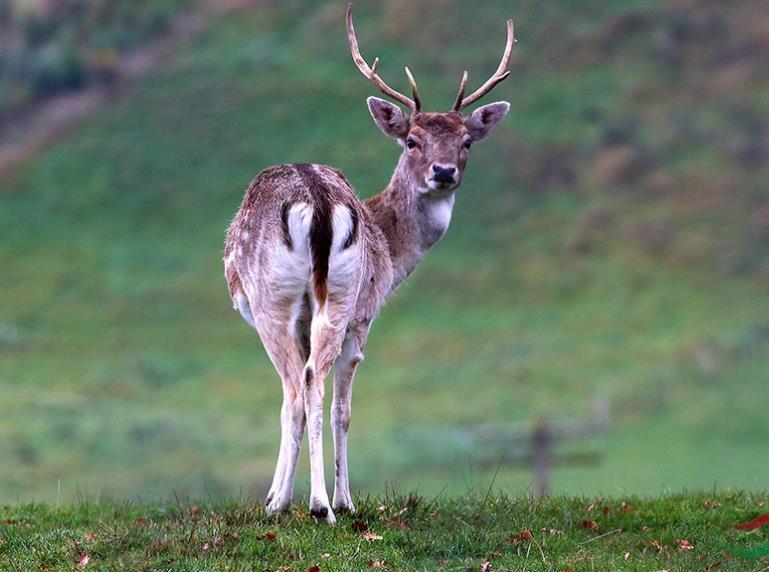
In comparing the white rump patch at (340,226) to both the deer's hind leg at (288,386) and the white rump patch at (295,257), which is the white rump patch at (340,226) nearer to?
the white rump patch at (295,257)

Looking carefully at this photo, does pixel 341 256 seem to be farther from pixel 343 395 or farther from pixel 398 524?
pixel 398 524

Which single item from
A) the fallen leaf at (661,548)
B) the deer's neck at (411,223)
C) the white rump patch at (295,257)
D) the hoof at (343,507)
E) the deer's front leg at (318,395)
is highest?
the deer's neck at (411,223)

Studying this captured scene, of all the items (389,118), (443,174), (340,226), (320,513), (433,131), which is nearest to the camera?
(320,513)

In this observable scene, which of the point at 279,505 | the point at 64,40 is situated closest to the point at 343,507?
the point at 279,505

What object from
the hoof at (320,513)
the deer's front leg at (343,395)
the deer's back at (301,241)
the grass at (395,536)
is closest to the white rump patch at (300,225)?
the deer's back at (301,241)

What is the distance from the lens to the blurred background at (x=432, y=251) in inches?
1892

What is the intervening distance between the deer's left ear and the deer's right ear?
52cm

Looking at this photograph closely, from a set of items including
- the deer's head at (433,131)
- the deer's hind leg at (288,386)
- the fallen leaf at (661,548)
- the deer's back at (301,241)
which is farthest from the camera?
the deer's head at (433,131)

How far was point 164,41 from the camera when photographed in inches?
3698

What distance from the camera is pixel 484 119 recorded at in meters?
12.6

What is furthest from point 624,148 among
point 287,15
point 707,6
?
point 287,15

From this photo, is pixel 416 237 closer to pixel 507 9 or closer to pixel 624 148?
pixel 624 148

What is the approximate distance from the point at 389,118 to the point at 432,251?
60432mm

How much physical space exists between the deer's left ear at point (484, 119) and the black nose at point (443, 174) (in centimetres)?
73
